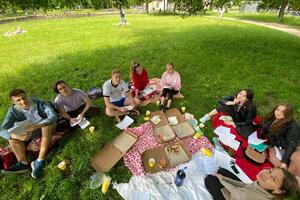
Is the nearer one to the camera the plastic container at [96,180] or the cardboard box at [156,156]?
the plastic container at [96,180]

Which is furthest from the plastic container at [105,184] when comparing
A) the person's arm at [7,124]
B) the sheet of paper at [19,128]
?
the person's arm at [7,124]

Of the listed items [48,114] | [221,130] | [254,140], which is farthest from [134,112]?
[254,140]

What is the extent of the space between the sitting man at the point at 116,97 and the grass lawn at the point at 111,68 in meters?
0.31

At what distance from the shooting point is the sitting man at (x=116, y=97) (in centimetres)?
472

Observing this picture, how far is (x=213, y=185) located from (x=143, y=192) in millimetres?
1086

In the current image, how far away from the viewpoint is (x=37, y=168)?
A: 360 cm

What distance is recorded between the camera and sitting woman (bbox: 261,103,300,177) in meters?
3.53

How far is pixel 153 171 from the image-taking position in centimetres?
364

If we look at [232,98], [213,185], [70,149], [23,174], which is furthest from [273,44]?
[23,174]

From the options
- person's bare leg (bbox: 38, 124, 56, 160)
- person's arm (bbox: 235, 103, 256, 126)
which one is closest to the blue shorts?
person's bare leg (bbox: 38, 124, 56, 160)

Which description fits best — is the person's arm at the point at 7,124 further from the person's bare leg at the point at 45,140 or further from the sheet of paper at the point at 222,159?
the sheet of paper at the point at 222,159

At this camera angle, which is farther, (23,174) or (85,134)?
(85,134)

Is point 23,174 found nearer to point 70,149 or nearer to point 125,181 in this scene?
point 70,149

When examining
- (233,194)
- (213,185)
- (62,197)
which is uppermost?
(233,194)
